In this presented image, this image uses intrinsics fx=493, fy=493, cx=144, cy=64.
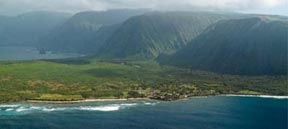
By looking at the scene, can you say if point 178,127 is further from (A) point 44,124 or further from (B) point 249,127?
(A) point 44,124

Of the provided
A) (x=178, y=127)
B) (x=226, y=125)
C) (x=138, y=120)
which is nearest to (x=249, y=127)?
(x=226, y=125)

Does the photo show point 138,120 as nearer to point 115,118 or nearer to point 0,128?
point 115,118

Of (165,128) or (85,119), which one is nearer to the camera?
(165,128)

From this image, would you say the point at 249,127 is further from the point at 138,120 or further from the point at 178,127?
the point at 138,120

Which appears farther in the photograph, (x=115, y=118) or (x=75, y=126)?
(x=115, y=118)

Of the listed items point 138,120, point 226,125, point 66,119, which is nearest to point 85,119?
point 66,119

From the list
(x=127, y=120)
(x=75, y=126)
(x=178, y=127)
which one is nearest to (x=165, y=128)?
(x=178, y=127)

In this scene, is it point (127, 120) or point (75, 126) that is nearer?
point (75, 126)
